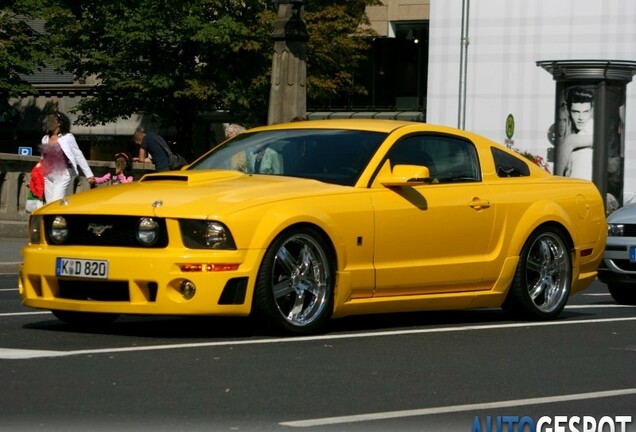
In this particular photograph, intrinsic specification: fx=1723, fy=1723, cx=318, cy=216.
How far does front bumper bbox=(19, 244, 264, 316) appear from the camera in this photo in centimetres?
1041

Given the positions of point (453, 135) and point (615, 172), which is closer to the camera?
point (453, 135)

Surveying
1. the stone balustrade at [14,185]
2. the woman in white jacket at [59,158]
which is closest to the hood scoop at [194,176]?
the woman in white jacket at [59,158]

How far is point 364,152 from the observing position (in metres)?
11.9

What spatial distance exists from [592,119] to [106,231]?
22.4m

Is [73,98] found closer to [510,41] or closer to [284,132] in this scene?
[510,41]

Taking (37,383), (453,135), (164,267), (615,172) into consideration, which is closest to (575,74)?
(615,172)

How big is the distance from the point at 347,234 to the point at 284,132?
140 centimetres

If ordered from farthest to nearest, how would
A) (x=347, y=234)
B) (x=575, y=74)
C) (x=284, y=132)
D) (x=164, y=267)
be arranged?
(x=575, y=74) < (x=284, y=132) < (x=347, y=234) < (x=164, y=267)

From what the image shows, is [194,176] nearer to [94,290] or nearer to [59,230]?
[59,230]

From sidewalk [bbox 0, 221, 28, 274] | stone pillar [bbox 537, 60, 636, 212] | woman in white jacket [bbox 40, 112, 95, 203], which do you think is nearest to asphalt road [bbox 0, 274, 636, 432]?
sidewalk [bbox 0, 221, 28, 274]

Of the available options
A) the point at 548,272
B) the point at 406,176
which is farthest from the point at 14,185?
the point at 406,176

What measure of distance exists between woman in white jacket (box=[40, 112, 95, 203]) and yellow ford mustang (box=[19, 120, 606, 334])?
7.72 metres

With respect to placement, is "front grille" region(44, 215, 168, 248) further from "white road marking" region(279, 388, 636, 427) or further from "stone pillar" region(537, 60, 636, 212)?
"stone pillar" region(537, 60, 636, 212)

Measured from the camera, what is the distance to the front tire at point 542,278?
1270cm
